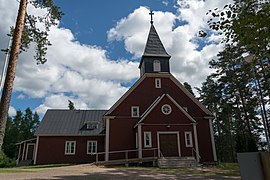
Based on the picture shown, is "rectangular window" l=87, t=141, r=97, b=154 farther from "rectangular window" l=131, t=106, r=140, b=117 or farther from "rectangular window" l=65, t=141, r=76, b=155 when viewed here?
"rectangular window" l=131, t=106, r=140, b=117

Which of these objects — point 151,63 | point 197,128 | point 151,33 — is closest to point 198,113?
point 197,128

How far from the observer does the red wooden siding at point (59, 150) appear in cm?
2408

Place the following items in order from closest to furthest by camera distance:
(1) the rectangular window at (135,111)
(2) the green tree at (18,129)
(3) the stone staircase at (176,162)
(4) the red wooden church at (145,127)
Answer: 1. (3) the stone staircase at (176,162)
2. (4) the red wooden church at (145,127)
3. (1) the rectangular window at (135,111)
4. (2) the green tree at (18,129)

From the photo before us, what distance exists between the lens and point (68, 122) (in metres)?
27.8

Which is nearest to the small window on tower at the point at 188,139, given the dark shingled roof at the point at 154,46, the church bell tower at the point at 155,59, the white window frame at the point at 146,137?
the white window frame at the point at 146,137

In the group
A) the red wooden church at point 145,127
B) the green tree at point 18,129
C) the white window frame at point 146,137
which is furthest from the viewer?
the green tree at point 18,129

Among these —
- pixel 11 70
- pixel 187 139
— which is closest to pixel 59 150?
pixel 187 139

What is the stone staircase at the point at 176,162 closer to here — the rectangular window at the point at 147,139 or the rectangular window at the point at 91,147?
the rectangular window at the point at 147,139

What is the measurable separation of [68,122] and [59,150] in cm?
413

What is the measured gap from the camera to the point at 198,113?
73.6 ft

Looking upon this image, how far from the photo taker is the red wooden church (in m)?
19.6

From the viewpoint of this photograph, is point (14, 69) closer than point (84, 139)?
Yes

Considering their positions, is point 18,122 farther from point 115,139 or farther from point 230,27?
point 230,27

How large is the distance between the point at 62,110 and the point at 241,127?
24.3 metres
